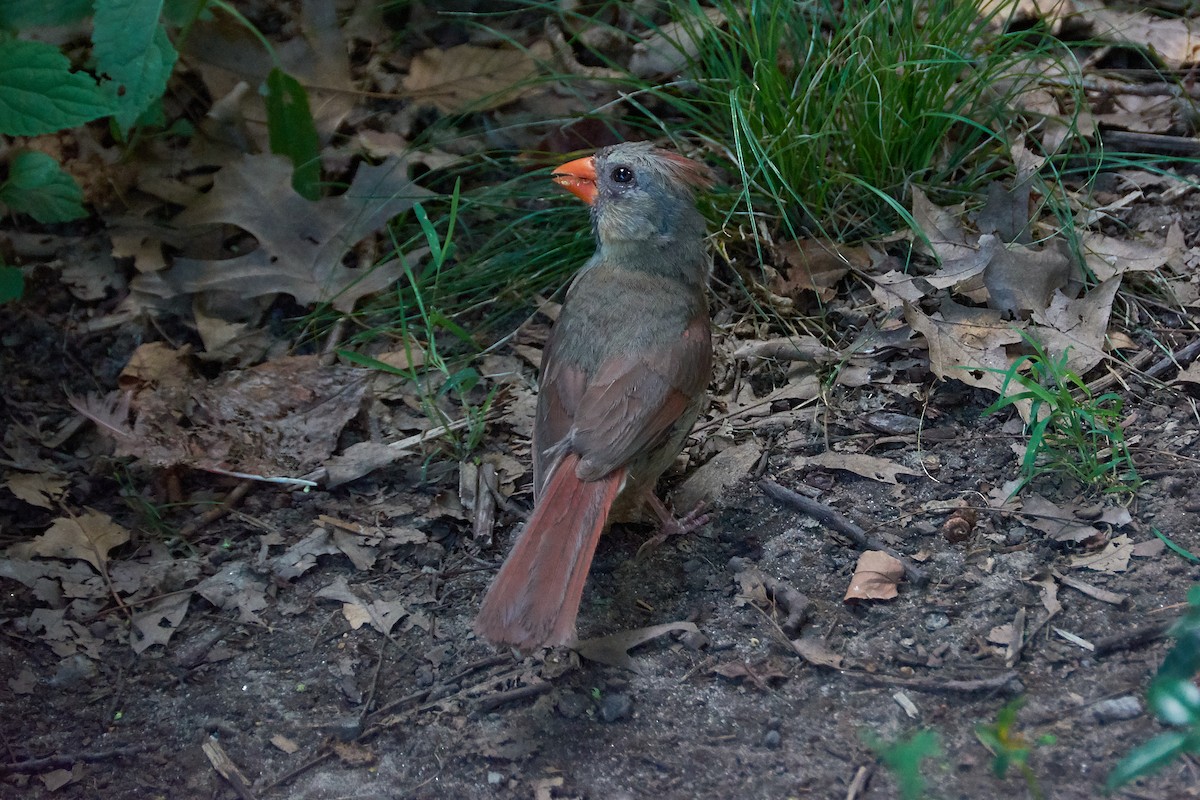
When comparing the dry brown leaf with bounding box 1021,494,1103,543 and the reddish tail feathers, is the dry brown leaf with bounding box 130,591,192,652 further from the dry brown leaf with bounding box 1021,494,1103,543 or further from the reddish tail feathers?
the dry brown leaf with bounding box 1021,494,1103,543

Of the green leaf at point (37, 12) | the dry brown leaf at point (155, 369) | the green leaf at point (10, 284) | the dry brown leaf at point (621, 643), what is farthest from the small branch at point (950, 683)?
the green leaf at point (37, 12)

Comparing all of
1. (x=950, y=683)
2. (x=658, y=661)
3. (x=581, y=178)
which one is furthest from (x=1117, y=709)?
(x=581, y=178)

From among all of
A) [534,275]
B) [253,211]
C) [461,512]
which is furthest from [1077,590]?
[253,211]

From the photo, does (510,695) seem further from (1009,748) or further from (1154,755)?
(1154,755)

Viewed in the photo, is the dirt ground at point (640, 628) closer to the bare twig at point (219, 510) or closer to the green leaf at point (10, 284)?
the bare twig at point (219, 510)

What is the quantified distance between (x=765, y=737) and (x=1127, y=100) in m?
3.01

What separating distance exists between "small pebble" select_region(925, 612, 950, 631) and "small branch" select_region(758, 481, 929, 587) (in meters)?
0.12

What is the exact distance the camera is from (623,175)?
355cm

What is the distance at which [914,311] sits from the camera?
11.5 feet

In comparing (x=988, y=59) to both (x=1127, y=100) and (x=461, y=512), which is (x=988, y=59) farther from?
(x=461, y=512)

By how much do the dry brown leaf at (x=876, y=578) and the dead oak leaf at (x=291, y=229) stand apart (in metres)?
2.07

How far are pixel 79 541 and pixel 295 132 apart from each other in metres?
1.80

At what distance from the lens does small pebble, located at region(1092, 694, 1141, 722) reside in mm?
2252

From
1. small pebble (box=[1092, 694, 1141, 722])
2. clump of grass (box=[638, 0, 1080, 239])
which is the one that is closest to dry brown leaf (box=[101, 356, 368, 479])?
clump of grass (box=[638, 0, 1080, 239])
